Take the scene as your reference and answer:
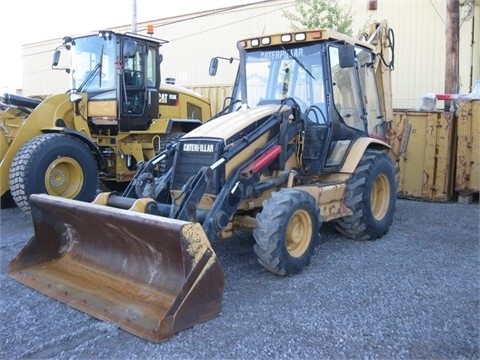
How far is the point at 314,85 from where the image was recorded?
19.1 ft

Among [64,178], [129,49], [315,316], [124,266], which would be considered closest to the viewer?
[315,316]

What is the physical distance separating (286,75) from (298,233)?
1964 mm

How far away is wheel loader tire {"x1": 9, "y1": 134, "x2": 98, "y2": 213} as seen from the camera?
689 centimetres

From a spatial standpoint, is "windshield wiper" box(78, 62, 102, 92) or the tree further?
the tree

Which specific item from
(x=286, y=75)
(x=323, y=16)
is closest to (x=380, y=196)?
(x=286, y=75)

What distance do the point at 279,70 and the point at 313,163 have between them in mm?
1158

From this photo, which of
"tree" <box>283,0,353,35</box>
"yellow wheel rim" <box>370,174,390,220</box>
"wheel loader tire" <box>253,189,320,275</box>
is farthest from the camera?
"tree" <box>283,0,353,35</box>

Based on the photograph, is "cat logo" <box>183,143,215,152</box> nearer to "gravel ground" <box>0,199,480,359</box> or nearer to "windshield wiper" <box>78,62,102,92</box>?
"gravel ground" <box>0,199,480,359</box>

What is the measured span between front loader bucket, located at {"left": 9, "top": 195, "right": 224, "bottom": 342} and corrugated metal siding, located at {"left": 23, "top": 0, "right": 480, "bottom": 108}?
11.6 m

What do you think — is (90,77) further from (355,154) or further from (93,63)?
(355,154)

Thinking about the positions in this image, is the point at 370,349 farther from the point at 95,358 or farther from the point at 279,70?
the point at 279,70

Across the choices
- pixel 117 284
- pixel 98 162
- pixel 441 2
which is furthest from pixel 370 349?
pixel 441 2

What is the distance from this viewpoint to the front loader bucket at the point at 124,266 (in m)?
3.75

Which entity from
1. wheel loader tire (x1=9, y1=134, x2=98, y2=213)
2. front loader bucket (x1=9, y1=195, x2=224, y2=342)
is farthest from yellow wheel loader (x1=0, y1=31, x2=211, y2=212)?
front loader bucket (x1=9, y1=195, x2=224, y2=342)
